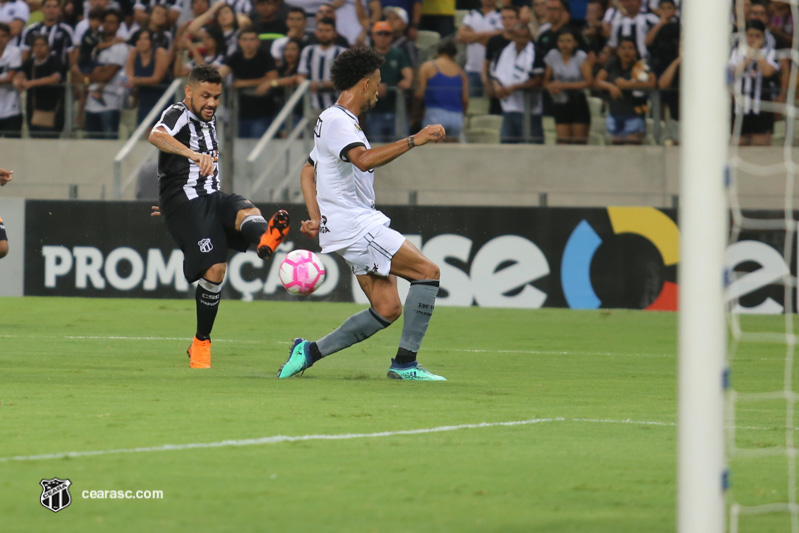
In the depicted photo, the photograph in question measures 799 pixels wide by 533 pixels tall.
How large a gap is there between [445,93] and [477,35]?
1478mm

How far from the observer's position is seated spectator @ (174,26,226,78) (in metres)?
17.8

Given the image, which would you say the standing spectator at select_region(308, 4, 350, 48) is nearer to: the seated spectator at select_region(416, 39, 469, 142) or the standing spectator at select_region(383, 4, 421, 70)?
the standing spectator at select_region(383, 4, 421, 70)

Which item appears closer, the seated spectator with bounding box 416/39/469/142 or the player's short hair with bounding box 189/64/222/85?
the player's short hair with bounding box 189/64/222/85

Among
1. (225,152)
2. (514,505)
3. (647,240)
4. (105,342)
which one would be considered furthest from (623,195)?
(514,505)

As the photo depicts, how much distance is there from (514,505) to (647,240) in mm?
11260

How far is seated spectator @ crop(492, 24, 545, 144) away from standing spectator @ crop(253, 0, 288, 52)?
305cm

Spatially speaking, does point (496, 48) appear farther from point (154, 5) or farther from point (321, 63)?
point (154, 5)

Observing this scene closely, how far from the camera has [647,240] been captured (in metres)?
15.5

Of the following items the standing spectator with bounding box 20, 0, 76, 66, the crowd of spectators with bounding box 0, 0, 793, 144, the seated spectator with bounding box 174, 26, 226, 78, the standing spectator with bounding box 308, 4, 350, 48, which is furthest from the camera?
the standing spectator with bounding box 20, 0, 76, 66

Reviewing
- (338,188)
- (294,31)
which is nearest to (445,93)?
(294,31)

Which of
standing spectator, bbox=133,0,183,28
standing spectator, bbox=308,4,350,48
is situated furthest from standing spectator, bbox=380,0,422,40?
standing spectator, bbox=133,0,183,28

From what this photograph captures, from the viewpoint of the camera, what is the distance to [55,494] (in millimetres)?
4504

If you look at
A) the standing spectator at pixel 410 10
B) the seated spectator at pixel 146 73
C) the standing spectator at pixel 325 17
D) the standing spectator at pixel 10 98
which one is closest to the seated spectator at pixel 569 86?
the standing spectator at pixel 410 10

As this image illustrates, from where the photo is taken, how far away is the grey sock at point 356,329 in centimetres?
848
